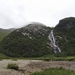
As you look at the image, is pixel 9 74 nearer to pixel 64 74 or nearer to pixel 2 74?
pixel 2 74

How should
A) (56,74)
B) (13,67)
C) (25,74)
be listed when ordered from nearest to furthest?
1. (56,74)
2. (25,74)
3. (13,67)

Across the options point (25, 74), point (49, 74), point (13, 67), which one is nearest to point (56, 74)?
point (49, 74)

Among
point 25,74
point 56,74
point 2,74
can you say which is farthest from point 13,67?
point 56,74

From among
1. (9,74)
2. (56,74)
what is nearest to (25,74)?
(9,74)

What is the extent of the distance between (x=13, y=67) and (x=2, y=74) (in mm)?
10210

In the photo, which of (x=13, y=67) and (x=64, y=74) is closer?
(x=64, y=74)

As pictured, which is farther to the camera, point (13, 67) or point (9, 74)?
point (13, 67)

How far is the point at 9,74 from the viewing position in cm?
3544

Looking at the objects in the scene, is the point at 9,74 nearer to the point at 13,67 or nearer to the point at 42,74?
the point at 42,74

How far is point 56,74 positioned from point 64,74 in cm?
130

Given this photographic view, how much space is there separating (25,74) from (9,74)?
3.63m

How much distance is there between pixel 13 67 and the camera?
148 feet

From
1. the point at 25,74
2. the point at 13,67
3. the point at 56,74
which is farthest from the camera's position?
the point at 13,67

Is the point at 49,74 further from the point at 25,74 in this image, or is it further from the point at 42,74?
the point at 25,74
